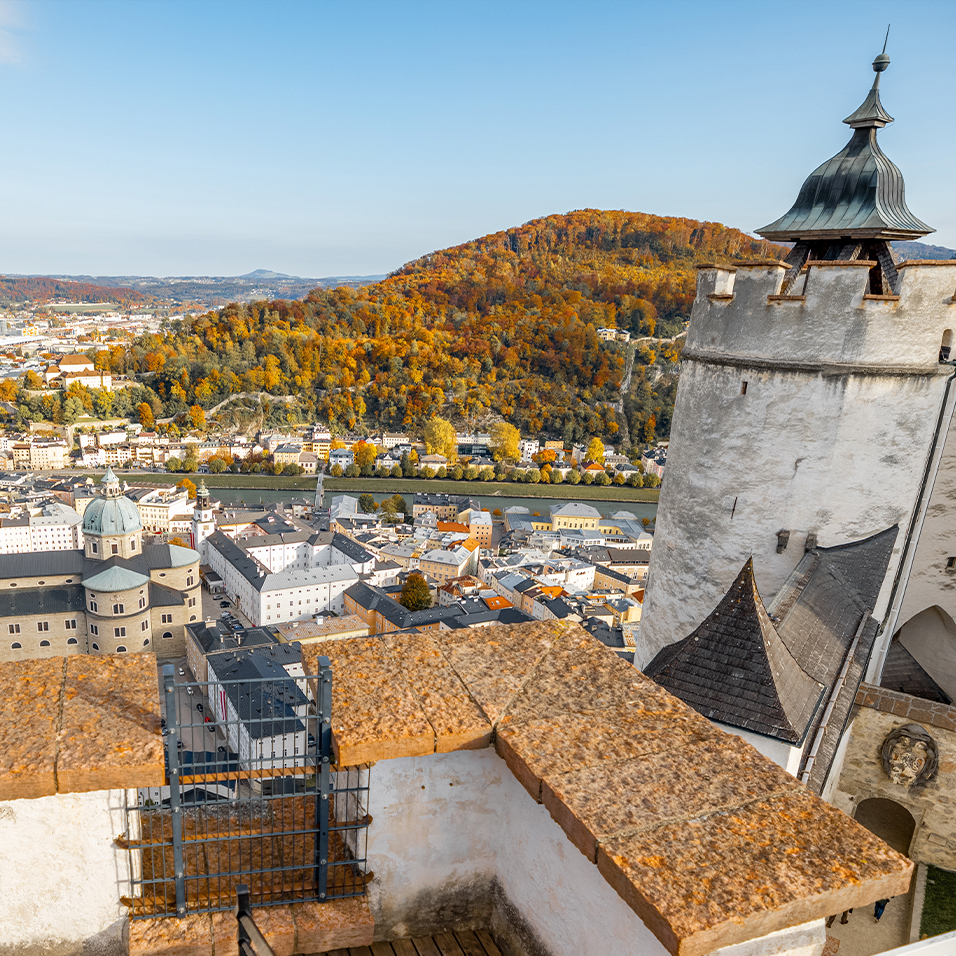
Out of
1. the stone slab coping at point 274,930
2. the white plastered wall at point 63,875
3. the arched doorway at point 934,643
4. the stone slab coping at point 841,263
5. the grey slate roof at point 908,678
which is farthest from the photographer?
the arched doorway at point 934,643

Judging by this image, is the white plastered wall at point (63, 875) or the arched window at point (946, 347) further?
the arched window at point (946, 347)

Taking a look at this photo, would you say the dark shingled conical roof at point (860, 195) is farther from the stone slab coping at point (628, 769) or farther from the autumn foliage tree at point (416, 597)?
the autumn foliage tree at point (416, 597)

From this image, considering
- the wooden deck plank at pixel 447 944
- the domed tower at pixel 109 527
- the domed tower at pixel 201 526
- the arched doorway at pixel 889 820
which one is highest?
the wooden deck plank at pixel 447 944

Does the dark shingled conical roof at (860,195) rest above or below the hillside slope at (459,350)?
above

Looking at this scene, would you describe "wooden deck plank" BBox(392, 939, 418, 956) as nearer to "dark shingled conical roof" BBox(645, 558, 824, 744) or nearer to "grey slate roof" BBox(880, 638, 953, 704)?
"dark shingled conical roof" BBox(645, 558, 824, 744)

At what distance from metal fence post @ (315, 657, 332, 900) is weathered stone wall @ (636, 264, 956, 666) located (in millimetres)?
4779

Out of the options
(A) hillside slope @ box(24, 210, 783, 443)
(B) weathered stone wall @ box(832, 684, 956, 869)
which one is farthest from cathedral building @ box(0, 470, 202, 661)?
(A) hillside slope @ box(24, 210, 783, 443)

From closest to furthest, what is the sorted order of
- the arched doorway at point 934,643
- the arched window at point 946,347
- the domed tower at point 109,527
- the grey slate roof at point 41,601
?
the arched window at point 946,347, the arched doorway at point 934,643, the grey slate roof at point 41,601, the domed tower at point 109,527

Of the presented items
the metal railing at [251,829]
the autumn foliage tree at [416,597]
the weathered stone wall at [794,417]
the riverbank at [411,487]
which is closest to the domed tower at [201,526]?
the riverbank at [411,487]

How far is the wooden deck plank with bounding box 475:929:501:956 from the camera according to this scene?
130 inches

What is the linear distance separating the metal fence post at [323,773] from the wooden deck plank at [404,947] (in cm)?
39

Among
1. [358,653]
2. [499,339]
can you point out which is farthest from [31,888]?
[499,339]

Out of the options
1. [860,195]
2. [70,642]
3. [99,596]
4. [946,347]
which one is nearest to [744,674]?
[946,347]

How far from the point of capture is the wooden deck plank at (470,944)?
329cm
